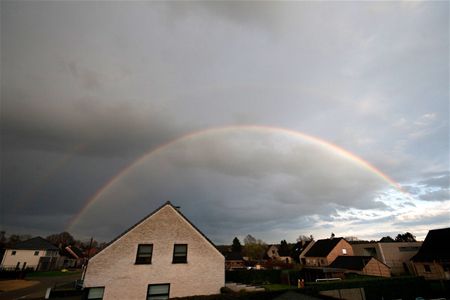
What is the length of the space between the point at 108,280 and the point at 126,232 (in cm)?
395

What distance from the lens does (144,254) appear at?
71.5ft

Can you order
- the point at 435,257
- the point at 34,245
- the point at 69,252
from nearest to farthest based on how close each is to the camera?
the point at 435,257 < the point at 34,245 < the point at 69,252

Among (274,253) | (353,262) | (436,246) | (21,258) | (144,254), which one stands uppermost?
(274,253)

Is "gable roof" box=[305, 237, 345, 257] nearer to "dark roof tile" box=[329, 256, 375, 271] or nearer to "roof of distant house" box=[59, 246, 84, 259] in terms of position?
"dark roof tile" box=[329, 256, 375, 271]

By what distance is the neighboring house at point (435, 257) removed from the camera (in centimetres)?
3759

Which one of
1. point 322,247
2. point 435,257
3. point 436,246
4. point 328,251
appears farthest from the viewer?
point 322,247

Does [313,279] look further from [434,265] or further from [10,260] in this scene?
[10,260]

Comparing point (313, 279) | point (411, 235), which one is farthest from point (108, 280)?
point (411, 235)

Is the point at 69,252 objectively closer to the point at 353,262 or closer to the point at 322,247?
the point at 322,247

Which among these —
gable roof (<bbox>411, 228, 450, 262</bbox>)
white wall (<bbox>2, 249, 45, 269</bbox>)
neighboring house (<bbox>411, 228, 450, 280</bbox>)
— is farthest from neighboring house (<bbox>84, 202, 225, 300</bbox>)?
white wall (<bbox>2, 249, 45, 269</bbox>)

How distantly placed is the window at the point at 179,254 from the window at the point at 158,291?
→ 6.95 feet

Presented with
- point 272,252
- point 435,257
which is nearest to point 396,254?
point 435,257

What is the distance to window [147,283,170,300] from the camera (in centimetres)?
2084

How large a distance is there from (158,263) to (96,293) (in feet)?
17.2
